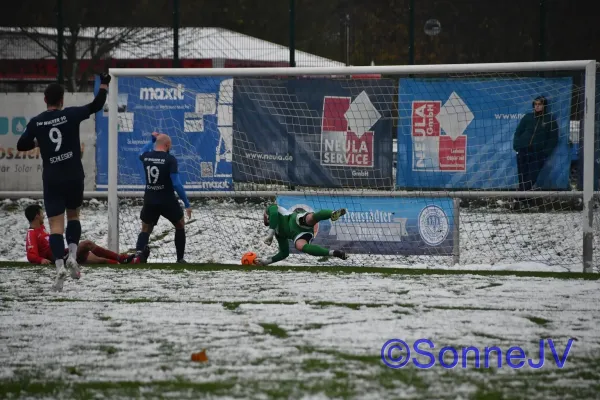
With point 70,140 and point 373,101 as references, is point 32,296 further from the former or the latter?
point 373,101

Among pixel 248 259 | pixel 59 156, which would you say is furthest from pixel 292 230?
pixel 59 156

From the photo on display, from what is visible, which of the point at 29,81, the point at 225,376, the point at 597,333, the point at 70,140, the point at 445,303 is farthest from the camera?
the point at 29,81

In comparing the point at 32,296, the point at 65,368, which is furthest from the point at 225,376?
the point at 32,296

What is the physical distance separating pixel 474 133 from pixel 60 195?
5448mm

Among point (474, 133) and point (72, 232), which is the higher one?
point (474, 133)

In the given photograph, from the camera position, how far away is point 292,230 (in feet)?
37.6

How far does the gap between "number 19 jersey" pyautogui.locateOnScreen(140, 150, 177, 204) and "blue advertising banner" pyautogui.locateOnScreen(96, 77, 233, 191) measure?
104cm

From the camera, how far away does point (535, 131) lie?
1190cm

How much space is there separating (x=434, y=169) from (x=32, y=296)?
5610 mm

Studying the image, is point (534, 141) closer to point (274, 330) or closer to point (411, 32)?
point (411, 32)

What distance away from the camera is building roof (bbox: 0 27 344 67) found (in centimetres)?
1652

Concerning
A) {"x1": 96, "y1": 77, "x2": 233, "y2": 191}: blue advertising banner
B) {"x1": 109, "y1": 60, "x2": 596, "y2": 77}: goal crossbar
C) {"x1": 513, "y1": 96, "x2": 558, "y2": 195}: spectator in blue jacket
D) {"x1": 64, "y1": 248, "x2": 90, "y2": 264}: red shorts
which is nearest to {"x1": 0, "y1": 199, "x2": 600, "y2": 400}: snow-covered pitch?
{"x1": 64, "y1": 248, "x2": 90, "y2": 264}: red shorts

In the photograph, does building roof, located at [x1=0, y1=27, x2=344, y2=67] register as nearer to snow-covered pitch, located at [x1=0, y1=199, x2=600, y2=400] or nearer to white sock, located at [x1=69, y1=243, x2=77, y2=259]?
snow-covered pitch, located at [x1=0, y1=199, x2=600, y2=400]

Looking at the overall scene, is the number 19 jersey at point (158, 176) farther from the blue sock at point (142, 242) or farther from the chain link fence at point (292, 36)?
the chain link fence at point (292, 36)
